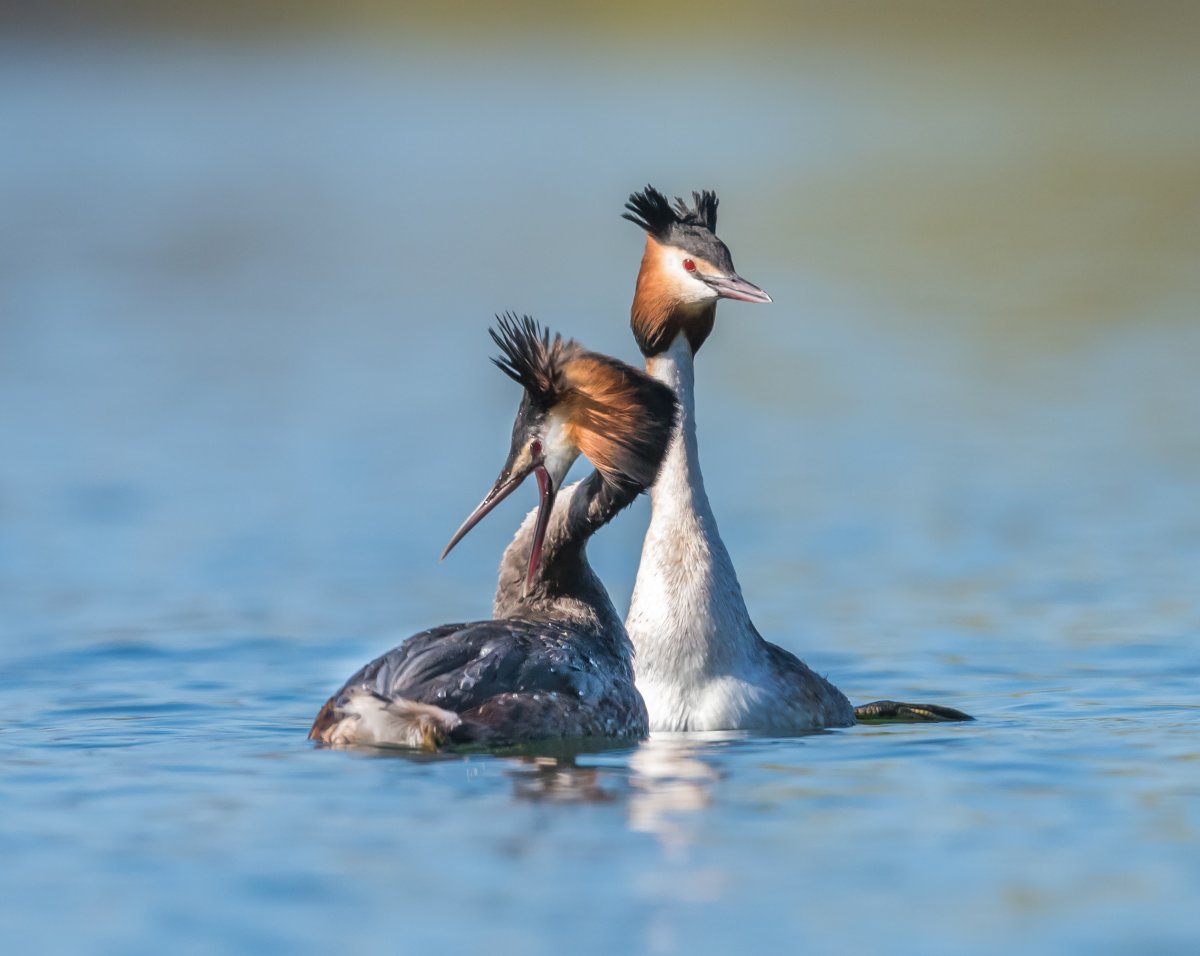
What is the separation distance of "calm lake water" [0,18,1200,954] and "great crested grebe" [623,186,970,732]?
320 mm

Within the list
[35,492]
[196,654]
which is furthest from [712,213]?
[35,492]

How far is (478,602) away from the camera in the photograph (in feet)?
41.3

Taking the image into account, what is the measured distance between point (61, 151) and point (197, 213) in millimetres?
8370

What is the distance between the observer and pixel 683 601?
9.28 meters

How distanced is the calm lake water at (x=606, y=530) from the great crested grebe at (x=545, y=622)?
27cm

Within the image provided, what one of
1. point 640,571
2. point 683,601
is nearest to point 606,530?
point 640,571

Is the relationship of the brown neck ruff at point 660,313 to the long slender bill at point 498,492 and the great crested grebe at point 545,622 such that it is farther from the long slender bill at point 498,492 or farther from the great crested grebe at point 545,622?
the long slender bill at point 498,492

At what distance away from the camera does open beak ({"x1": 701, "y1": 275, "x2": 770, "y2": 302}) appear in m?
9.30

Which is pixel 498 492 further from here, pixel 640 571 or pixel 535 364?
pixel 640 571

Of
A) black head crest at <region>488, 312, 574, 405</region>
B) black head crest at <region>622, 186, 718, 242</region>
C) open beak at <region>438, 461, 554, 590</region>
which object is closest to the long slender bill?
open beak at <region>438, 461, 554, 590</region>

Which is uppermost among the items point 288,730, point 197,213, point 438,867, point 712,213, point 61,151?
point 61,151

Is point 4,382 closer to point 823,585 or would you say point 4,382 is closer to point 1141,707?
point 823,585

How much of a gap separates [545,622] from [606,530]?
565cm

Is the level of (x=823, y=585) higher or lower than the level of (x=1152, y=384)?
lower
